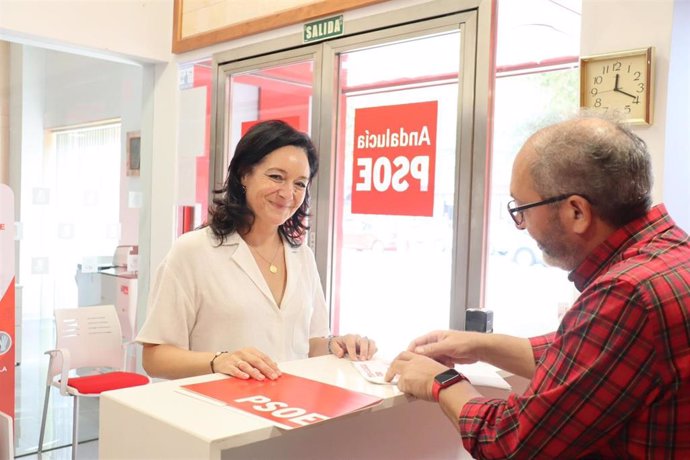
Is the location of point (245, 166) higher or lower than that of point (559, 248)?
higher

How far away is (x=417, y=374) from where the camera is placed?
54.1 inches

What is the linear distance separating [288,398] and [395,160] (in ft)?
6.49

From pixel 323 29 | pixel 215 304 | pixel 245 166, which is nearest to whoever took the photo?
pixel 215 304

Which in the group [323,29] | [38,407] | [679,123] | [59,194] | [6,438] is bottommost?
[38,407]

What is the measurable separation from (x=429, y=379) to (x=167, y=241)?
3322 mm

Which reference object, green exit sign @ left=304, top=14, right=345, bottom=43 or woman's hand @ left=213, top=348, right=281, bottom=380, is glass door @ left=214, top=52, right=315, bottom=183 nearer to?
green exit sign @ left=304, top=14, right=345, bottom=43

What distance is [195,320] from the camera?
193cm

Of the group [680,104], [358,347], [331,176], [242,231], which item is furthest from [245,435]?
[331,176]

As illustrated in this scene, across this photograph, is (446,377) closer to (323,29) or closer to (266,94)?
(323,29)

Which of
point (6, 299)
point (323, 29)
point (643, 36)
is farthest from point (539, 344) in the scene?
point (6, 299)

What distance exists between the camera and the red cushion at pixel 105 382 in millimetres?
3449

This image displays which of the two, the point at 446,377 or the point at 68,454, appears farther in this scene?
the point at 68,454

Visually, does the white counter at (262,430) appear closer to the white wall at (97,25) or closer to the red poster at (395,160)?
the red poster at (395,160)

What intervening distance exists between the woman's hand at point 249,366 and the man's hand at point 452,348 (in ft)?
1.19
